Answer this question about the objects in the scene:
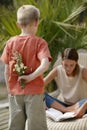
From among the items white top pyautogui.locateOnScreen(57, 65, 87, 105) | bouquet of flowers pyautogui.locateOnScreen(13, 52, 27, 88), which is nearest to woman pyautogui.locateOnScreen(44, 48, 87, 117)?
white top pyautogui.locateOnScreen(57, 65, 87, 105)

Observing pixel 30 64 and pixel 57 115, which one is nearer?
pixel 30 64

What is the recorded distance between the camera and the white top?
153 inches

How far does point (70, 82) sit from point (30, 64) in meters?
1.20

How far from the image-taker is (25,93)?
9.17ft

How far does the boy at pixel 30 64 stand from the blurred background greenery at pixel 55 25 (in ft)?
7.00

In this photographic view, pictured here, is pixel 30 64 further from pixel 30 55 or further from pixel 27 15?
pixel 27 15

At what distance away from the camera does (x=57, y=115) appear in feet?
11.8

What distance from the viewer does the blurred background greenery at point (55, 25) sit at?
5016 mm

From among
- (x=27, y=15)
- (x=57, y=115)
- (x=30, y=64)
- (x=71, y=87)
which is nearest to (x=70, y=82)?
(x=71, y=87)

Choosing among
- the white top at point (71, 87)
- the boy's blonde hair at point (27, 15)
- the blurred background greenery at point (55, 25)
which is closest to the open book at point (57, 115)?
the white top at point (71, 87)

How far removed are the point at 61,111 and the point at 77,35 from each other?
5.34ft

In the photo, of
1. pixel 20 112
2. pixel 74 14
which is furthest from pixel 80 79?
pixel 74 14

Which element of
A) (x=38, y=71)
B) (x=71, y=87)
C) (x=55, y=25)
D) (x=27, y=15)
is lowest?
(x=71, y=87)

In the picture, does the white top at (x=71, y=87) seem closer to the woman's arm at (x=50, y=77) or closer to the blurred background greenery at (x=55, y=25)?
the woman's arm at (x=50, y=77)
